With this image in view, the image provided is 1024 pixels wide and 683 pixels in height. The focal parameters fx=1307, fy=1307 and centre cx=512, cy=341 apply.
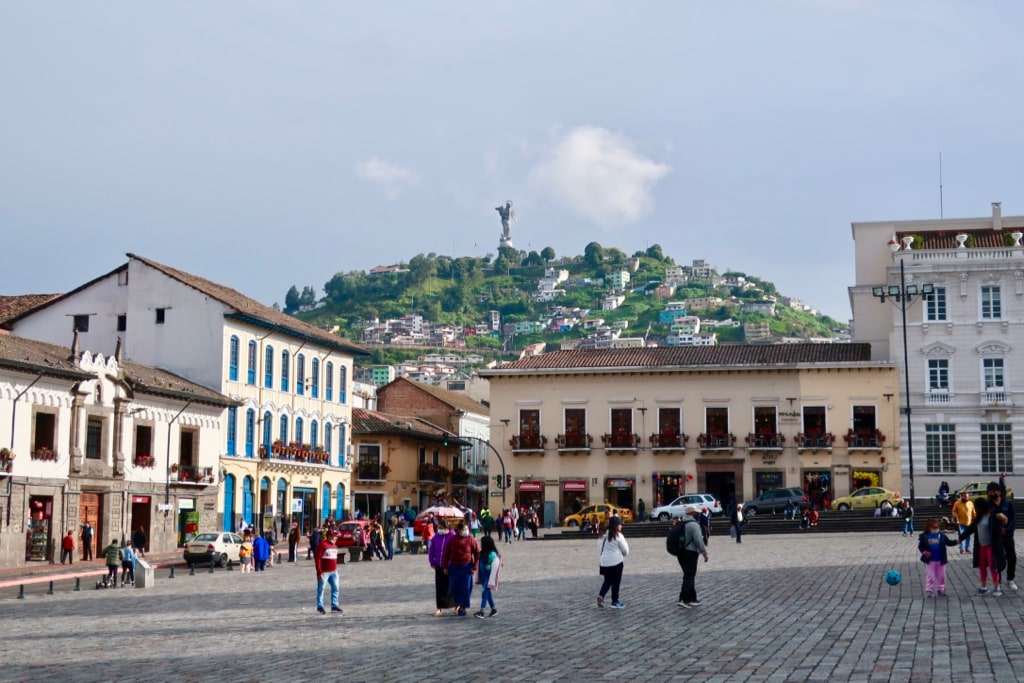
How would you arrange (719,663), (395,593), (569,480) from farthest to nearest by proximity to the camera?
(569,480), (395,593), (719,663)

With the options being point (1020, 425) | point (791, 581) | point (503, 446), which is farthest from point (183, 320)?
point (1020, 425)

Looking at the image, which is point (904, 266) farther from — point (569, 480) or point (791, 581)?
point (791, 581)

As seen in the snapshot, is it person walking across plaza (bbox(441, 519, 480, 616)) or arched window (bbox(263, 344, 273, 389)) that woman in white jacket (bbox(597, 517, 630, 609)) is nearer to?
person walking across plaza (bbox(441, 519, 480, 616))

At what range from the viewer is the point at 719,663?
14.6 meters

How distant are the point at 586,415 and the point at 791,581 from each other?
43.9 m

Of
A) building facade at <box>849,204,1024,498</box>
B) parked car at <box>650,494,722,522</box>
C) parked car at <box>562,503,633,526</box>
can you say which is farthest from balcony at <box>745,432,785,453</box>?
parked car at <box>562,503,633,526</box>

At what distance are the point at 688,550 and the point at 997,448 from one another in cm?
5029

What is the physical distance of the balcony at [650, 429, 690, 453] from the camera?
227ft

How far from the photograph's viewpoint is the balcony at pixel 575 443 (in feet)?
231

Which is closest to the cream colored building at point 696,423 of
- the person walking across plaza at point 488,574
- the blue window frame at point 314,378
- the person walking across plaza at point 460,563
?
the blue window frame at point 314,378

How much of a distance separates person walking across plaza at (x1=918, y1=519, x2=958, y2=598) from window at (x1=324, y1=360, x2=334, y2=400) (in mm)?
47958

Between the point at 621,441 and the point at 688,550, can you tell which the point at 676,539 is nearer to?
the point at 688,550

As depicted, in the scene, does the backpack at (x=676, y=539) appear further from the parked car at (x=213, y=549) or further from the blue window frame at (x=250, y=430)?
the blue window frame at (x=250, y=430)

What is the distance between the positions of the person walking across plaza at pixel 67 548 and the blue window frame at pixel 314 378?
2206 centimetres
